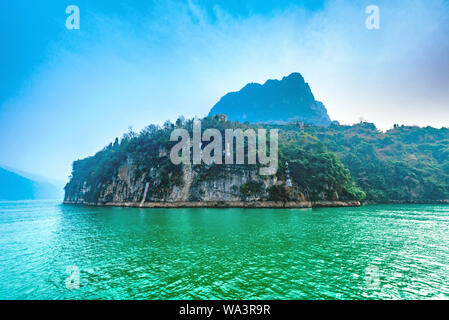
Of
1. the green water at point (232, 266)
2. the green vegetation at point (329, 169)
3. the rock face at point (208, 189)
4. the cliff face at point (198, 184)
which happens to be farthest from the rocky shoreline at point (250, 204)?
the green water at point (232, 266)

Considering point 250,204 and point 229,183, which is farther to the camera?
point 229,183

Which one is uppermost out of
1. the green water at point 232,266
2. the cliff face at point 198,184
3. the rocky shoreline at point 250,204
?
the cliff face at point 198,184

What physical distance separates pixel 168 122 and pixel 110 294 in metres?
83.1

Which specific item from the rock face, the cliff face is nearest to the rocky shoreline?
the rock face

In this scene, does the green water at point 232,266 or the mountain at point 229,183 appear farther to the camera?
the mountain at point 229,183

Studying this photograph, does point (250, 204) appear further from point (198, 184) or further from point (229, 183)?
point (198, 184)

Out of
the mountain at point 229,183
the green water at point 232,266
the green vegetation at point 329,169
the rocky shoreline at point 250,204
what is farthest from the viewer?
the green vegetation at point 329,169

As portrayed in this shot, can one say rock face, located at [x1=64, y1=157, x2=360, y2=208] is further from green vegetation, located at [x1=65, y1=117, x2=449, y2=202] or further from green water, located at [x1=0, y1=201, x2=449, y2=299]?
green water, located at [x1=0, y1=201, x2=449, y2=299]

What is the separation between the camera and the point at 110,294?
854cm

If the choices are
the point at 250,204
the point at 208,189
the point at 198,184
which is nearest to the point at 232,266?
the point at 250,204

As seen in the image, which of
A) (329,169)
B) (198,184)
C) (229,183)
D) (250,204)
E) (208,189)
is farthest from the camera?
(198,184)

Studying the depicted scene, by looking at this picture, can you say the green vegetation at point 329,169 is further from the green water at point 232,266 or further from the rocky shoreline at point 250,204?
the green water at point 232,266

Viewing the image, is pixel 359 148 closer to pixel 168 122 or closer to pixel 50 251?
pixel 168 122

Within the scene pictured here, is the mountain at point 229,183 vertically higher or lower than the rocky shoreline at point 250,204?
higher
